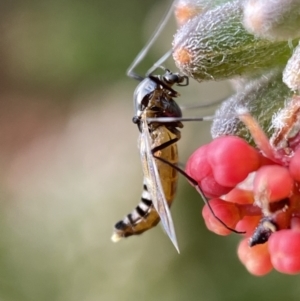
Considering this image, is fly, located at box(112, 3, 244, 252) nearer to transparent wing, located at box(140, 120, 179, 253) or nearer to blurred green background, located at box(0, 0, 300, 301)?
transparent wing, located at box(140, 120, 179, 253)

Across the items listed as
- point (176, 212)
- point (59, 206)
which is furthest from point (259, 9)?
point (59, 206)

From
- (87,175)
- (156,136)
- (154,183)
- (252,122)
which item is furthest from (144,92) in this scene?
(87,175)

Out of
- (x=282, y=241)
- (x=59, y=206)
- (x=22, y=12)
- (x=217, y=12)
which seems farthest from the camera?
(x=22, y=12)

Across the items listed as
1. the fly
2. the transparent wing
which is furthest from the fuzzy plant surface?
the fly

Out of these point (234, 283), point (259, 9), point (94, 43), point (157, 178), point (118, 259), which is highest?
point (94, 43)

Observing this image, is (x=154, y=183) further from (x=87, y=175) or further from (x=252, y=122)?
(x=87, y=175)

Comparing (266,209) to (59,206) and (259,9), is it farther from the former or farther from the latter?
(59,206)

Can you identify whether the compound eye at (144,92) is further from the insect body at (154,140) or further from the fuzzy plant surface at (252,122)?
the fuzzy plant surface at (252,122)
